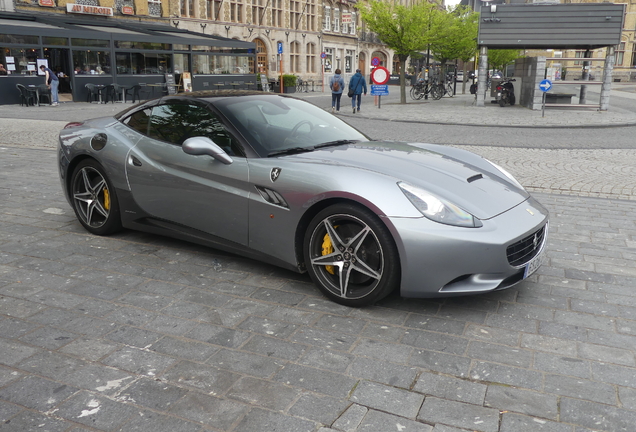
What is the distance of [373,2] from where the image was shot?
28859mm

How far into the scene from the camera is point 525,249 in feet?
12.1

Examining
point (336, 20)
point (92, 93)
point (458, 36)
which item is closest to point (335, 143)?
point (92, 93)

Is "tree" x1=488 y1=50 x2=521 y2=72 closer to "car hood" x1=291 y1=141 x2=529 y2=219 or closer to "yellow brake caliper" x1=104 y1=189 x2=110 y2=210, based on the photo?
"car hood" x1=291 y1=141 x2=529 y2=219

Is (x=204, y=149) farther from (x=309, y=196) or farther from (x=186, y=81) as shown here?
(x=186, y=81)

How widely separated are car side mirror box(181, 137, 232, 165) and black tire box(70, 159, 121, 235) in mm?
1237

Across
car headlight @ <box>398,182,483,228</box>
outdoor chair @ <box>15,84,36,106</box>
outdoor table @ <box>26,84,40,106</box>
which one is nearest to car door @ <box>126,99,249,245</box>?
car headlight @ <box>398,182,483,228</box>

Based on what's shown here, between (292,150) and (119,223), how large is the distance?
6.18ft

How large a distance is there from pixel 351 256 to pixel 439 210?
0.60 meters

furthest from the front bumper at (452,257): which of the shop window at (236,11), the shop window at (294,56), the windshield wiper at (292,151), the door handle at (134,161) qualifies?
the shop window at (294,56)

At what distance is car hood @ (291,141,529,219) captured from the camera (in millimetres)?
3693

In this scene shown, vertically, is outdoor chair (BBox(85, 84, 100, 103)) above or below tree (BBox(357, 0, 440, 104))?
below

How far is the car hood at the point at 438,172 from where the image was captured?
12.1 feet

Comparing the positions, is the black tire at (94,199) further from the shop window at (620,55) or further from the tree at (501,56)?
the shop window at (620,55)

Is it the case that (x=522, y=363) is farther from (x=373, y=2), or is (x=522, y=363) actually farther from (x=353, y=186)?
(x=373, y=2)
